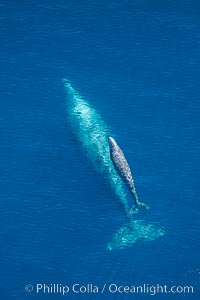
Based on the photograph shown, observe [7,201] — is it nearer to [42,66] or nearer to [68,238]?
[68,238]

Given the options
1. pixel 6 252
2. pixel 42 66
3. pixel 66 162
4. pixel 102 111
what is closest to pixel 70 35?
pixel 42 66

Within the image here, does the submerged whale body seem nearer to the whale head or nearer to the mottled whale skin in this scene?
the mottled whale skin

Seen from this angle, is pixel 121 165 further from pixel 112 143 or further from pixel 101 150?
pixel 101 150

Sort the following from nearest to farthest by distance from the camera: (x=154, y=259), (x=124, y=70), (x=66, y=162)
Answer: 1. (x=154, y=259)
2. (x=66, y=162)
3. (x=124, y=70)

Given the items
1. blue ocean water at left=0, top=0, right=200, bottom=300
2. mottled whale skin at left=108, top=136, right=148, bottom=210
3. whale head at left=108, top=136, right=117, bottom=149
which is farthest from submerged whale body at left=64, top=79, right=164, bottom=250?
whale head at left=108, top=136, right=117, bottom=149

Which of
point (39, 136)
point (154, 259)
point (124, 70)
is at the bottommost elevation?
point (154, 259)

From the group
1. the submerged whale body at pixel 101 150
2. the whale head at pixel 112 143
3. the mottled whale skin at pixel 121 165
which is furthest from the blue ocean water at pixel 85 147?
the whale head at pixel 112 143

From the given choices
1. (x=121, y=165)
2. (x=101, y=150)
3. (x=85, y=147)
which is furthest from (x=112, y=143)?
(x=85, y=147)

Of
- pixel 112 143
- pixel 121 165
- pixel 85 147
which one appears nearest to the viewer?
pixel 121 165
